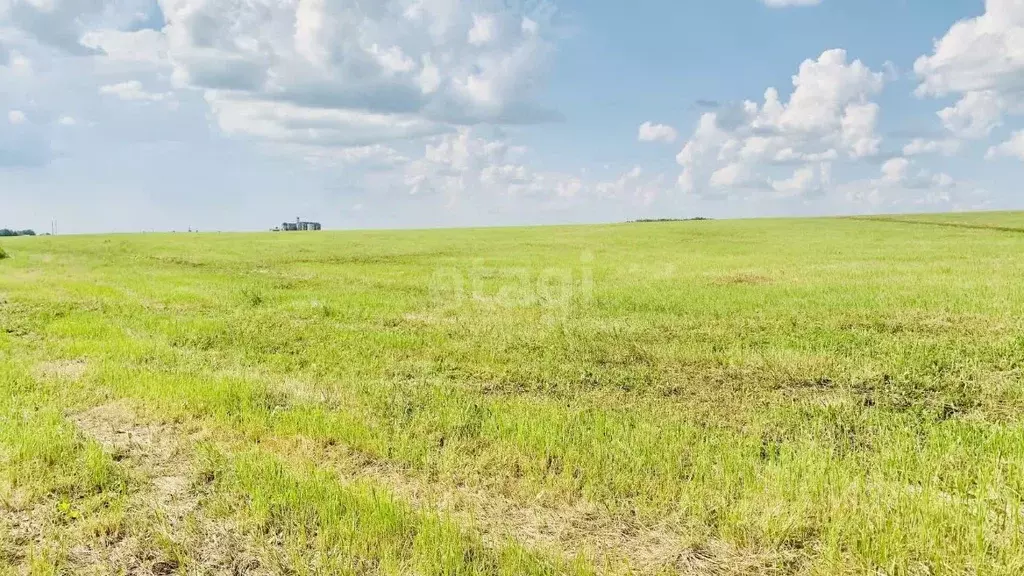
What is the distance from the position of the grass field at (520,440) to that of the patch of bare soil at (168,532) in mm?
27

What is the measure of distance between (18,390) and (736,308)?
15.4 metres

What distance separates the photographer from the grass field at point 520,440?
16.3ft

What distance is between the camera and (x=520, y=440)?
713 centimetres

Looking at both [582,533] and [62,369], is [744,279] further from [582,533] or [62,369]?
[62,369]

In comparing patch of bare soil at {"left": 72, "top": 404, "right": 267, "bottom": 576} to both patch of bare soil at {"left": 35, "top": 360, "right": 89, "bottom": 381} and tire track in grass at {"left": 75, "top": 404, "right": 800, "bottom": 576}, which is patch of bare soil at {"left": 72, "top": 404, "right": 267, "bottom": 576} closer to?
tire track in grass at {"left": 75, "top": 404, "right": 800, "bottom": 576}

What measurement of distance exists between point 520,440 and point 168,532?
3.55 meters

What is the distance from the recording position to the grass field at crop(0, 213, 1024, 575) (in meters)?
4.98

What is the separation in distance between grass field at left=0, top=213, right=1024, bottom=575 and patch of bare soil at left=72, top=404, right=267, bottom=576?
3 cm

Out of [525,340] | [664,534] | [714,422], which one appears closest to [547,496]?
[664,534]

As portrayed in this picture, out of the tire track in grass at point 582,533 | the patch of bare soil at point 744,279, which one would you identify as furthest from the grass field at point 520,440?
the patch of bare soil at point 744,279

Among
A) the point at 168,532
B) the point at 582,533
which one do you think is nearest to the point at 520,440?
the point at 582,533

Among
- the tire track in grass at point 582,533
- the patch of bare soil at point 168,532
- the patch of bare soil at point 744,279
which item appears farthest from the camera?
the patch of bare soil at point 744,279

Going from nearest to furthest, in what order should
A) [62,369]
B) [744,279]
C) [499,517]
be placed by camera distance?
1. [499,517]
2. [62,369]
3. [744,279]

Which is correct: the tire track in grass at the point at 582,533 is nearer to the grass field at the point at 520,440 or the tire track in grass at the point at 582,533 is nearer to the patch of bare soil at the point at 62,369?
the grass field at the point at 520,440
